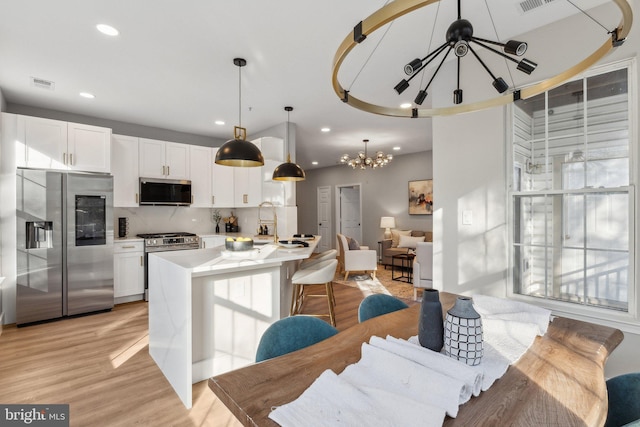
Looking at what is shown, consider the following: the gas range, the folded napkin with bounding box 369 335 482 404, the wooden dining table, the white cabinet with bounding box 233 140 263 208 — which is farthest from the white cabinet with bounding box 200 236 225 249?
the folded napkin with bounding box 369 335 482 404

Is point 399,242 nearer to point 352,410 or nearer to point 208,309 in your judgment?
point 208,309

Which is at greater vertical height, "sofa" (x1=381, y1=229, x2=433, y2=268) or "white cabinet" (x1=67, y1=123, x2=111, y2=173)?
"white cabinet" (x1=67, y1=123, x2=111, y2=173)

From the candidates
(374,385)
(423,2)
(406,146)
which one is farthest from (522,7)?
(406,146)

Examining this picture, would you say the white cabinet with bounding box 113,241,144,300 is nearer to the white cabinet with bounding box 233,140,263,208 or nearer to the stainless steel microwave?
the stainless steel microwave

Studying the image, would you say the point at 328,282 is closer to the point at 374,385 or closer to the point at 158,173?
the point at 374,385

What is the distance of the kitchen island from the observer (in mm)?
2123

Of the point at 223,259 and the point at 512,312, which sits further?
the point at 223,259

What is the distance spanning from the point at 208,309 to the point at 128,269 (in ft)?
8.93

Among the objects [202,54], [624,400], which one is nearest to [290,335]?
[624,400]

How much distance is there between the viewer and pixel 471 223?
103 inches

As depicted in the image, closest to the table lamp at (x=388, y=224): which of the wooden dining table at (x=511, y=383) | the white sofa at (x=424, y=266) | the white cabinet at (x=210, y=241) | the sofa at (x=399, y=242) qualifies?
the sofa at (x=399, y=242)

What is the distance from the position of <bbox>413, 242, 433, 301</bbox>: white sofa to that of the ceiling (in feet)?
6.80

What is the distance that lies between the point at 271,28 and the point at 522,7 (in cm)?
176

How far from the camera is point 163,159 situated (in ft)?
15.8
